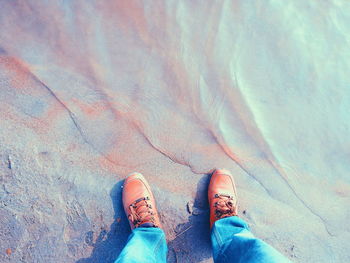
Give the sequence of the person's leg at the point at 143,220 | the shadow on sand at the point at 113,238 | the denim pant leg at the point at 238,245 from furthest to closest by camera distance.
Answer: the shadow on sand at the point at 113,238
the person's leg at the point at 143,220
the denim pant leg at the point at 238,245

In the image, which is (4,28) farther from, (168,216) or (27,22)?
(168,216)

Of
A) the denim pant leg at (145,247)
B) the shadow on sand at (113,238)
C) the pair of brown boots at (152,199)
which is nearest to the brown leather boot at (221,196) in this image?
the pair of brown boots at (152,199)

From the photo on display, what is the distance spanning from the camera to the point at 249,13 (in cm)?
221

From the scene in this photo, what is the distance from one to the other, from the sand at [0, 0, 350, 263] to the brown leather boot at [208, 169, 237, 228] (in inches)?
2.7

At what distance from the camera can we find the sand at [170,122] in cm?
195

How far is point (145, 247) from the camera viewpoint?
1812 millimetres

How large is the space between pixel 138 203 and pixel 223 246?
1.96ft

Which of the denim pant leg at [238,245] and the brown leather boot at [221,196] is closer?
the denim pant leg at [238,245]

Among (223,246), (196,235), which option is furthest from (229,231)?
(196,235)

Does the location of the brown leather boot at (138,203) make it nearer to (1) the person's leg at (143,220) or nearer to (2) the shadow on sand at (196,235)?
(1) the person's leg at (143,220)

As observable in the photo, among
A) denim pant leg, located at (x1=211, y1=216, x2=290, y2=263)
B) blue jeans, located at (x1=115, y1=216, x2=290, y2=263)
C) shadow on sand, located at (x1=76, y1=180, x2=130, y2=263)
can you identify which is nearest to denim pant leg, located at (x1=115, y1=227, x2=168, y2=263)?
blue jeans, located at (x1=115, y1=216, x2=290, y2=263)

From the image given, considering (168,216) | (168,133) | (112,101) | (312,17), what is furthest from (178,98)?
(312,17)

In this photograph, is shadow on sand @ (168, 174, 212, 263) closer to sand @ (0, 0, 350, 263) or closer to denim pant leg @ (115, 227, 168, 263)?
sand @ (0, 0, 350, 263)

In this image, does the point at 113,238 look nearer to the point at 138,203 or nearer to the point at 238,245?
the point at 138,203
